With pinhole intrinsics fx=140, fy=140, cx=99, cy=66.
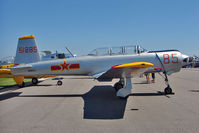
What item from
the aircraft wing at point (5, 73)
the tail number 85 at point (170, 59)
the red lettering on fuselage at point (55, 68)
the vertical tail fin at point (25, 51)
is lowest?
the aircraft wing at point (5, 73)

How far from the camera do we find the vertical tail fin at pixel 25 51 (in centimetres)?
832

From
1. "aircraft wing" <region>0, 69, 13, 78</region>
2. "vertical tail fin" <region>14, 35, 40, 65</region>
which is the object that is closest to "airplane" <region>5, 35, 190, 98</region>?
"vertical tail fin" <region>14, 35, 40, 65</region>

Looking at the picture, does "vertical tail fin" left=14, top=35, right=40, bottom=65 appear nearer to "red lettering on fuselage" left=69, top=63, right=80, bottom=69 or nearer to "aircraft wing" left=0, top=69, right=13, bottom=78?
"red lettering on fuselage" left=69, top=63, right=80, bottom=69

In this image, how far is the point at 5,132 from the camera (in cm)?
354

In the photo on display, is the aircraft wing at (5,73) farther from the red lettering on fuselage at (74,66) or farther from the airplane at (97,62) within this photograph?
the red lettering on fuselage at (74,66)

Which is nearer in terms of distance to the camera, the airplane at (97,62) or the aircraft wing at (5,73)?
the airplane at (97,62)

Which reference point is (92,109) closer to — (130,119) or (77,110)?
(77,110)

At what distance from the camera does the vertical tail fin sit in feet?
27.3

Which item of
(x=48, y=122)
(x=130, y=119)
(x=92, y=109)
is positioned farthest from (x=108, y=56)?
(x=48, y=122)

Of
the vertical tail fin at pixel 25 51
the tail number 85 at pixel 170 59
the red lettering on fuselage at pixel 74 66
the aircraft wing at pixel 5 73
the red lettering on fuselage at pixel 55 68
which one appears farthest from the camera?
the aircraft wing at pixel 5 73

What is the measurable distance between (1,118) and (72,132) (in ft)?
9.06

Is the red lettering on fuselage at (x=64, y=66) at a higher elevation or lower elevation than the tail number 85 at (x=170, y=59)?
lower

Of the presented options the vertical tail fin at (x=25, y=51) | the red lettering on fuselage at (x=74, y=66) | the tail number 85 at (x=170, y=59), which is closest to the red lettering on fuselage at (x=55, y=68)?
the red lettering on fuselage at (x=74, y=66)

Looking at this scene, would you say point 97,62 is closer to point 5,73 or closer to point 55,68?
point 55,68
